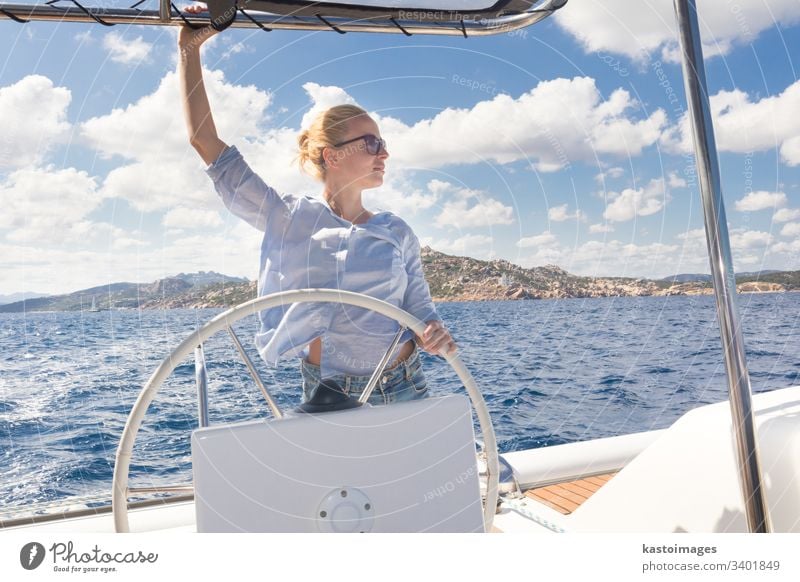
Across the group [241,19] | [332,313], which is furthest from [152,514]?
[241,19]

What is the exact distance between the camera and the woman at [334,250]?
923 mm

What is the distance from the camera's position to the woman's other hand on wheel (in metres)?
0.70

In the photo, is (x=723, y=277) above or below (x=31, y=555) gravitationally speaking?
above

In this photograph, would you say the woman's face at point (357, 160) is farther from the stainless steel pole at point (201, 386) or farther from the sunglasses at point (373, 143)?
the stainless steel pole at point (201, 386)

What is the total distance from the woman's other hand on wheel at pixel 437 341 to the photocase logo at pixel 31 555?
387 mm

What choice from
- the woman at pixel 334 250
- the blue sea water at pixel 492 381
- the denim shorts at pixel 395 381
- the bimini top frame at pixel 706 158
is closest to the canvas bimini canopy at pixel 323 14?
the bimini top frame at pixel 706 158

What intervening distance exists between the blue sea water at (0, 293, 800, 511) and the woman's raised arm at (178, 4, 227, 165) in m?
3.67

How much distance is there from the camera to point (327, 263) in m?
0.99

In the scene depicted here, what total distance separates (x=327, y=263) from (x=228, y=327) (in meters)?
0.37

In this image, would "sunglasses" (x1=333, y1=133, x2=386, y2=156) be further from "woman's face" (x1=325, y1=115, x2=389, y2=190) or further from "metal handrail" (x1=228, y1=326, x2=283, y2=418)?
"metal handrail" (x1=228, y1=326, x2=283, y2=418)

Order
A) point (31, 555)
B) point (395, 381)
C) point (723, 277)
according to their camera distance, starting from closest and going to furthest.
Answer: point (31, 555)
point (723, 277)
point (395, 381)

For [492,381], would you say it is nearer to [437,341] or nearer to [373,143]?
[373,143]

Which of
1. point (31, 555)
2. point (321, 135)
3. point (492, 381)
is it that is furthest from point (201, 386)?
point (492, 381)

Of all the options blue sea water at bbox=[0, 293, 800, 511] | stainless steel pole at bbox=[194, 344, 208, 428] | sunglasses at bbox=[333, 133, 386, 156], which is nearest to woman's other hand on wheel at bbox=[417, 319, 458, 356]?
stainless steel pole at bbox=[194, 344, 208, 428]
